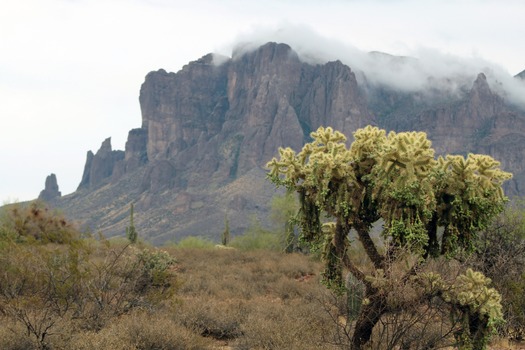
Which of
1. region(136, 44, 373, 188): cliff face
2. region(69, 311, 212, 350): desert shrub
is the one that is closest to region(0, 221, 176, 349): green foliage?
region(69, 311, 212, 350): desert shrub

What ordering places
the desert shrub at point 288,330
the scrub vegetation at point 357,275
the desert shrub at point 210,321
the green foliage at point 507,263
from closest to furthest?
the scrub vegetation at point 357,275 < the desert shrub at point 288,330 < the desert shrub at point 210,321 < the green foliage at point 507,263

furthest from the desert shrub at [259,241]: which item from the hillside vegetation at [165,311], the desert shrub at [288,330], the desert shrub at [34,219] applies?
the desert shrub at [288,330]

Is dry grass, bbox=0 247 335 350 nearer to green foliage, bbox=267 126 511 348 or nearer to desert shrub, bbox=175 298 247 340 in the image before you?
desert shrub, bbox=175 298 247 340

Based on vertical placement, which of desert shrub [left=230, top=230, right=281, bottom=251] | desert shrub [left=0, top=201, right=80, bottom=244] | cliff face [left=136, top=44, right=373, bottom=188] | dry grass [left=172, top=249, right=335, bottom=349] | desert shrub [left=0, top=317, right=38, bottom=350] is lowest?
desert shrub [left=230, top=230, right=281, bottom=251]

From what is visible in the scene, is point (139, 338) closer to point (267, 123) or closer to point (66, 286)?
point (66, 286)

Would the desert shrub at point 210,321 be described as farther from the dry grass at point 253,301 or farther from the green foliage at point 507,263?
the green foliage at point 507,263

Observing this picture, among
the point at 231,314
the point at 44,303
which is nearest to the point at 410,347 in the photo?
the point at 231,314

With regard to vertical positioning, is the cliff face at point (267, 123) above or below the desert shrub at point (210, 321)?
above

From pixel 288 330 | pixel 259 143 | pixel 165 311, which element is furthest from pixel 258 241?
pixel 259 143

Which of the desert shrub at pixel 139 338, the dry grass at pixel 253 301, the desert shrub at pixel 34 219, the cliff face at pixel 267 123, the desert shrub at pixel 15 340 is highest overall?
the cliff face at pixel 267 123

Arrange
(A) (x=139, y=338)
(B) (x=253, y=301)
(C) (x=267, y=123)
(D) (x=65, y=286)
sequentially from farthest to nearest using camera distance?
1. (C) (x=267, y=123)
2. (B) (x=253, y=301)
3. (D) (x=65, y=286)
4. (A) (x=139, y=338)

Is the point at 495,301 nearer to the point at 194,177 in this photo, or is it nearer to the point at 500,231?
the point at 500,231

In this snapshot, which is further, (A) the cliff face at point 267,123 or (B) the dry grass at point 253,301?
(A) the cliff face at point 267,123

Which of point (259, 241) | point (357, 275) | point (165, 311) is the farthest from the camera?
point (259, 241)
